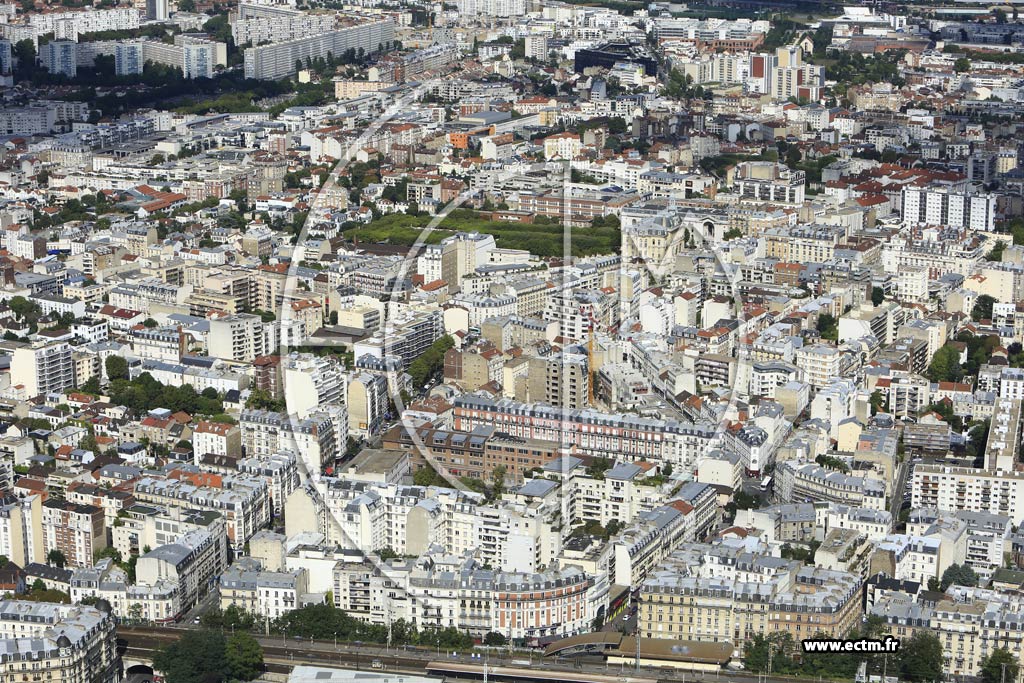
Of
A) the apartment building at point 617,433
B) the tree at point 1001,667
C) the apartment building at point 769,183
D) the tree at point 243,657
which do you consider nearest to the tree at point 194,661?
the tree at point 243,657

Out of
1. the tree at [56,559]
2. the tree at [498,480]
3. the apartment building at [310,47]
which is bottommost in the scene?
the tree at [56,559]

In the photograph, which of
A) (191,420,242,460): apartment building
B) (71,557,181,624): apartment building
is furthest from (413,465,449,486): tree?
(71,557,181,624): apartment building

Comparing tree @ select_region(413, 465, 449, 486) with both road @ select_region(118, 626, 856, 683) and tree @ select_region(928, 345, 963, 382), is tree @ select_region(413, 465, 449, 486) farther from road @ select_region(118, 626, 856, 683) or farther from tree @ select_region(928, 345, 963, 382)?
tree @ select_region(928, 345, 963, 382)

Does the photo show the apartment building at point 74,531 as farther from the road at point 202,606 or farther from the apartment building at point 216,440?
the apartment building at point 216,440

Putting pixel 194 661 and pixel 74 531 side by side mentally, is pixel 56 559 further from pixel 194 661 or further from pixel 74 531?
pixel 194 661

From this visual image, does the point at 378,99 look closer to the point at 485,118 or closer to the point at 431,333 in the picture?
the point at 485,118
